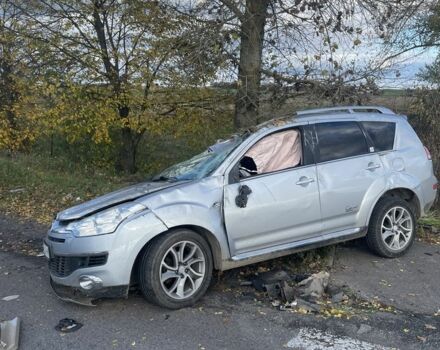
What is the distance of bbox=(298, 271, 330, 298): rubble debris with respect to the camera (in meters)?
5.11

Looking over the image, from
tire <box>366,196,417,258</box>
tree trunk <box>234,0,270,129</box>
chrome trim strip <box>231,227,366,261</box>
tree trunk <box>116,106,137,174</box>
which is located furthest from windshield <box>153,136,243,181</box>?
tree trunk <box>116,106,137,174</box>

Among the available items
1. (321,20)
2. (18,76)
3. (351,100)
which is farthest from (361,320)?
(18,76)

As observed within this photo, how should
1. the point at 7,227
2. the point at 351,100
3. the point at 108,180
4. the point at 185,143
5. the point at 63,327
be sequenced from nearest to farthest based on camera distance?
the point at 63,327, the point at 7,227, the point at 351,100, the point at 108,180, the point at 185,143

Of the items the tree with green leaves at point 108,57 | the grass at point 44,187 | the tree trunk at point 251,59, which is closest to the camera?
the grass at point 44,187

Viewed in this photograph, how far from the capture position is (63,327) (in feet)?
14.9

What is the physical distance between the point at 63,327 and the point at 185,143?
Answer: 31.8 feet

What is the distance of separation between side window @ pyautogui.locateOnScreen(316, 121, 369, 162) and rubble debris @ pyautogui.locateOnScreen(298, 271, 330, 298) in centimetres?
126

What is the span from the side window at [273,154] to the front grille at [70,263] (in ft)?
5.34

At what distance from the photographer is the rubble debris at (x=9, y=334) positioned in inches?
161

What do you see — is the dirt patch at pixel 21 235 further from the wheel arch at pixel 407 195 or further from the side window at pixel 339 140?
the wheel arch at pixel 407 195

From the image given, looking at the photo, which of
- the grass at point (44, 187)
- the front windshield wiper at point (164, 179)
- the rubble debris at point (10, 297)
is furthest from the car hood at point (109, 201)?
the grass at point (44, 187)

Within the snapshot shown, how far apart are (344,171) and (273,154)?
835 mm

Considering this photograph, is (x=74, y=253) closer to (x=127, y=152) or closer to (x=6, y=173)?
(x=6, y=173)

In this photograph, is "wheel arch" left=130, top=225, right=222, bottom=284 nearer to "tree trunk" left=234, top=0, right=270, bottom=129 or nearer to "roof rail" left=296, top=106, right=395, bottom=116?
"roof rail" left=296, top=106, right=395, bottom=116
